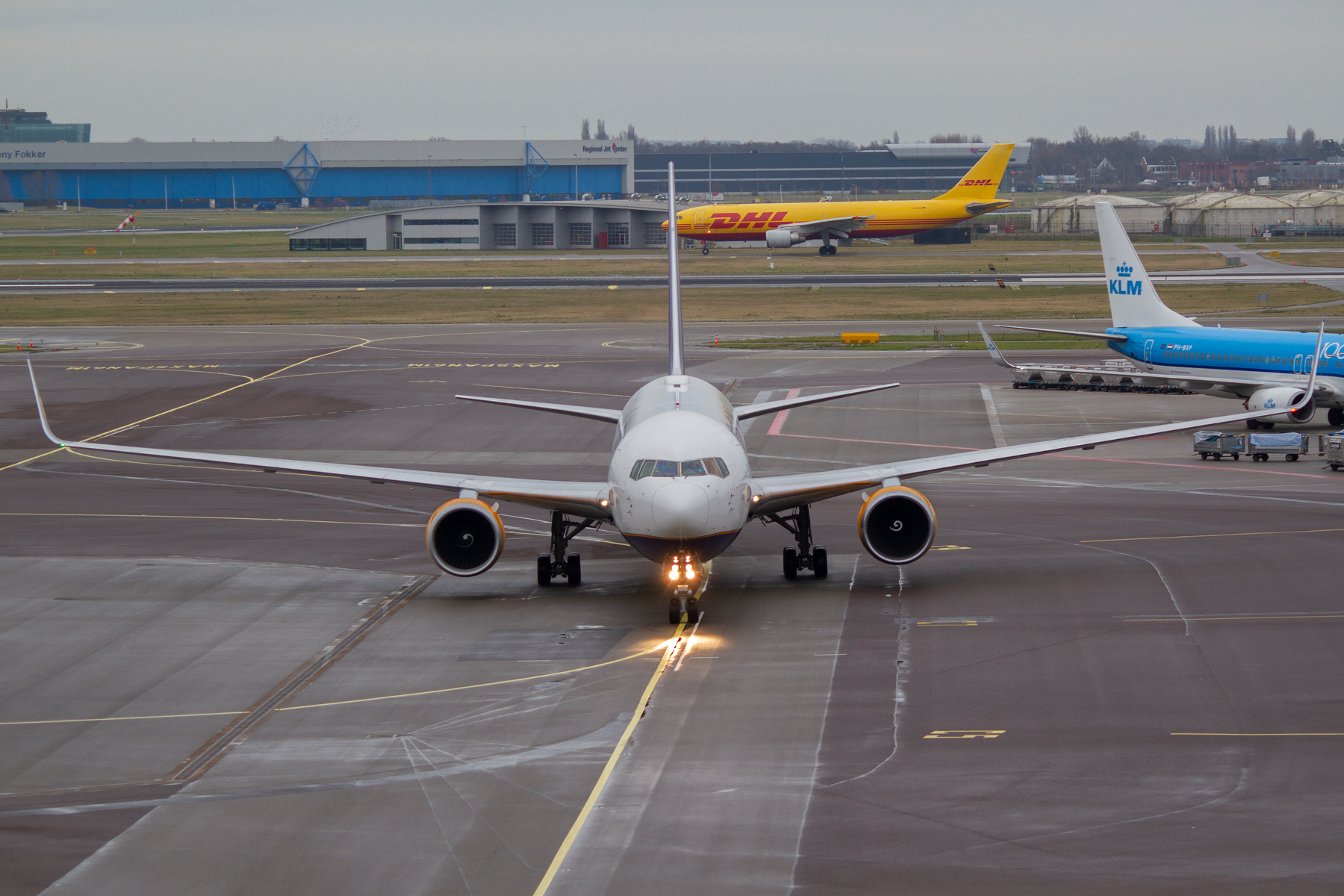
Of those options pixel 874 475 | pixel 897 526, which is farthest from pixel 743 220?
pixel 897 526

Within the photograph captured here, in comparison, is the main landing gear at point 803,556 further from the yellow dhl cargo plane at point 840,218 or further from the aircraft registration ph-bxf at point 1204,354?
the yellow dhl cargo plane at point 840,218

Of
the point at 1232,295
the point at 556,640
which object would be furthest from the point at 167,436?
the point at 1232,295

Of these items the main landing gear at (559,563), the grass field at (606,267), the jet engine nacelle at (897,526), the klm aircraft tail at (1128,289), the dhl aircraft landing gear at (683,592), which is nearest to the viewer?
the dhl aircraft landing gear at (683,592)

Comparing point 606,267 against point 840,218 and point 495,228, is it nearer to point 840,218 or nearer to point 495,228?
point 840,218

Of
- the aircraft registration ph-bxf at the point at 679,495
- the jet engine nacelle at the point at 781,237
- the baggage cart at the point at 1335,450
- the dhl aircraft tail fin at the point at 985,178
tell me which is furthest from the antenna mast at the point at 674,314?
the jet engine nacelle at the point at 781,237

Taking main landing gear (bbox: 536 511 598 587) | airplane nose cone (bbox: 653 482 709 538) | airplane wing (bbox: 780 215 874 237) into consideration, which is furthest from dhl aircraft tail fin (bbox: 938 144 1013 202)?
airplane nose cone (bbox: 653 482 709 538)

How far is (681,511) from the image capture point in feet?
76.0

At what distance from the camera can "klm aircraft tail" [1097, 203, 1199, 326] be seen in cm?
5378

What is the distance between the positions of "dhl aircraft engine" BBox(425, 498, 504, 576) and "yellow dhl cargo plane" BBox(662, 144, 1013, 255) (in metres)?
115

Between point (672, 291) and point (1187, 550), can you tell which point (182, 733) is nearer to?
point (672, 291)

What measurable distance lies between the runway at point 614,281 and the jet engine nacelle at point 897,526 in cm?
7730

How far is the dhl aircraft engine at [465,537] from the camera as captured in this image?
84.6 feet

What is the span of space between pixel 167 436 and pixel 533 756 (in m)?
33.8

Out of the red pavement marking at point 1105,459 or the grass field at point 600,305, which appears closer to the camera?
the red pavement marking at point 1105,459
